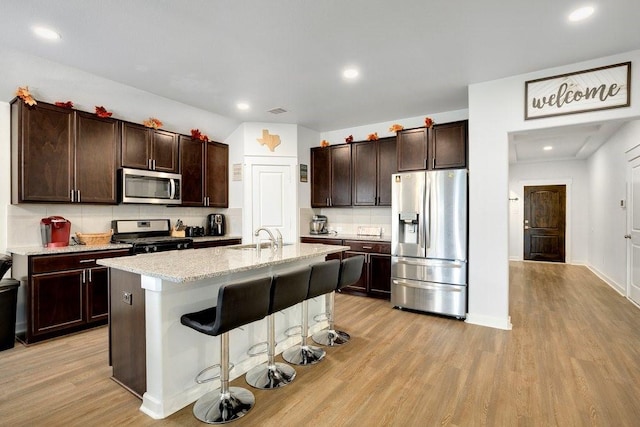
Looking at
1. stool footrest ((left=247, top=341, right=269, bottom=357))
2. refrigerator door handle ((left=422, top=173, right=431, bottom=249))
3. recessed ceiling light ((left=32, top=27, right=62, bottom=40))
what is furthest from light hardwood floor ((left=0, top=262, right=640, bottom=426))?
recessed ceiling light ((left=32, top=27, right=62, bottom=40))

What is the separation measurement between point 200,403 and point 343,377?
1.05 meters

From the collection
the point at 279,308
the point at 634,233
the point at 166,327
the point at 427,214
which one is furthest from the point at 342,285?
the point at 634,233

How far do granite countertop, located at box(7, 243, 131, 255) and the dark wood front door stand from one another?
8.90 m

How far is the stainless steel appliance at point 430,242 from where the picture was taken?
3.80 metres

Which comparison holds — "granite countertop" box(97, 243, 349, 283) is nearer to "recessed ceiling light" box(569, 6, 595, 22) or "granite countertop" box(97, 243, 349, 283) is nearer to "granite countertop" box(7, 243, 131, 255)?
"granite countertop" box(7, 243, 131, 255)

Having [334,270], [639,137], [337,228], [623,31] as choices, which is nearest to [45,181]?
[334,270]

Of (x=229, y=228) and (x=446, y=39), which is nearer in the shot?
(x=446, y=39)

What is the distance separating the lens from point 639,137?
170 inches

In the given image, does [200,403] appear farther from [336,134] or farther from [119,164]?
[336,134]

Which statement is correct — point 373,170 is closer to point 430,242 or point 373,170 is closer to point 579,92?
point 430,242

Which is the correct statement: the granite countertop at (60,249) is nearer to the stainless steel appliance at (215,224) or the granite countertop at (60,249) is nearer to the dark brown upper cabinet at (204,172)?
the dark brown upper cabinet at (204,172)

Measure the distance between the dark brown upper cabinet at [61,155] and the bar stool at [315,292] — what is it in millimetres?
2844

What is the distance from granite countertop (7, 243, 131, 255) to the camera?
3050 millimetres

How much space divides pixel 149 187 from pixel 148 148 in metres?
0.51
